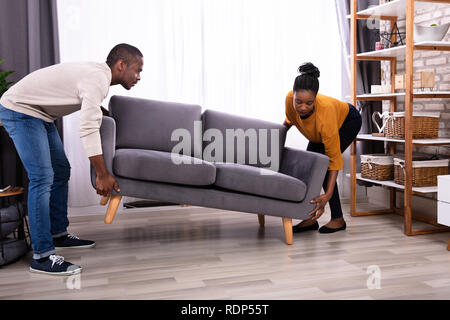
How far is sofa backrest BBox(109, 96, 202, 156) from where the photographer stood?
3.00m

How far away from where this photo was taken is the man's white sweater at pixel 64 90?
2109 mm

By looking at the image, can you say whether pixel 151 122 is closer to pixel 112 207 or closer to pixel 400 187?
pixel 112 207

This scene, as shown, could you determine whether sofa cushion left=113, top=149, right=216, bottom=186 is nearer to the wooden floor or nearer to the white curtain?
the wooden floor

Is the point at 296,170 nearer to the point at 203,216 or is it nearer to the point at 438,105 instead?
the point at 203,216

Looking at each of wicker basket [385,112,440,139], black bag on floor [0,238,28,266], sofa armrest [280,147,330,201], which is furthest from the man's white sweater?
wicker basket [385,112,440,139]

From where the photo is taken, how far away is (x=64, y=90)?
2152 millimetres

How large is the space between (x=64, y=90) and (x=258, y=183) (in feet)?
3.70

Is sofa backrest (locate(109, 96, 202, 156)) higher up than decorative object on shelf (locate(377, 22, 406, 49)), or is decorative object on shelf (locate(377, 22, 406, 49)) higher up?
decorative object on shelf (locate(377, 22, 406, 49))

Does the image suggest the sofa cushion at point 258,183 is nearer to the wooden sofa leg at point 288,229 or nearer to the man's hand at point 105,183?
the wooden sofa leg at point 288,229

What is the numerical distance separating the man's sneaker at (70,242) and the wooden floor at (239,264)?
0.06 metres

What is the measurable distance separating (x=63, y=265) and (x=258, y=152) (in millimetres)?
1458

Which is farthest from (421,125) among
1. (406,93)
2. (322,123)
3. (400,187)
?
(322,123)

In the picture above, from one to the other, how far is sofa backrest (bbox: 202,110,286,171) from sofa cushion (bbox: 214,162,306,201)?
1.64 feet
